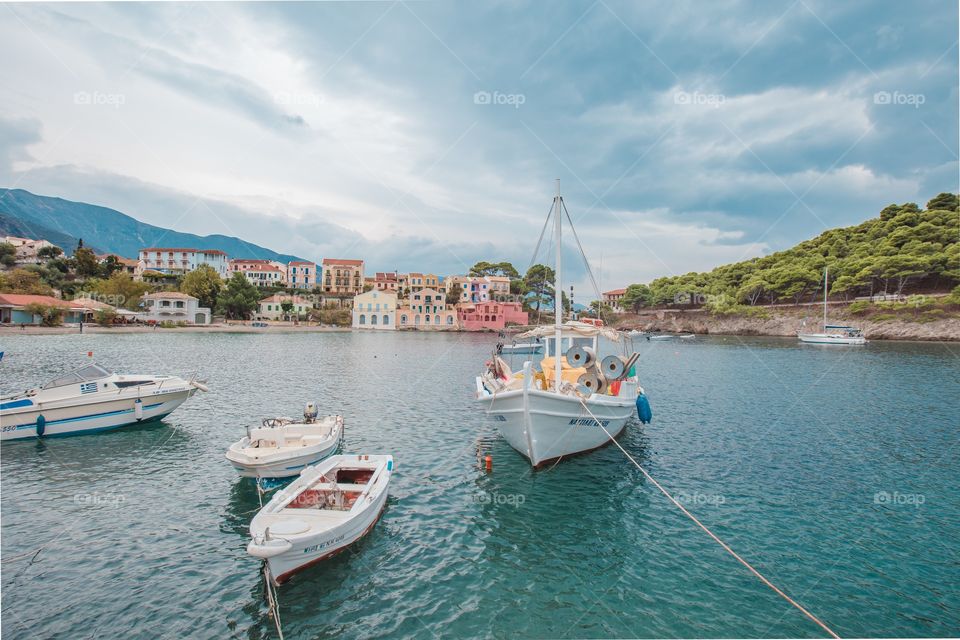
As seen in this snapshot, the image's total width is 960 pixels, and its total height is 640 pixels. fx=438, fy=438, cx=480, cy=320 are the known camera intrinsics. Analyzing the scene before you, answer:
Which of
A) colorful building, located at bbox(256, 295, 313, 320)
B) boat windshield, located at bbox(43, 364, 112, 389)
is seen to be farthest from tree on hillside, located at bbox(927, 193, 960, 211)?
colorful building, located at bbox(256, 295, 313, 320)

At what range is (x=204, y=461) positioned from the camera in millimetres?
16734

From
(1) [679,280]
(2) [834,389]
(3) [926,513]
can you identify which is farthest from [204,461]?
(1) [679,280]

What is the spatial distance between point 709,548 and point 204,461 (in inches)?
681

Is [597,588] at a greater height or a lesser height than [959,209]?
lesser

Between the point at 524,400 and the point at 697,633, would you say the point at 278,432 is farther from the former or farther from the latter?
the point at 697,633

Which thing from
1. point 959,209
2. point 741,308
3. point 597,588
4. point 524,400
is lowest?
point 597,588

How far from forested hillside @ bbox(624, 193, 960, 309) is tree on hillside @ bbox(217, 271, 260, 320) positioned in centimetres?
12398

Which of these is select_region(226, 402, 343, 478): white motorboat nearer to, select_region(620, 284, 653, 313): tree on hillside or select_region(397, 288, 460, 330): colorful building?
select_region(397, 288, 460, 330): colorful building

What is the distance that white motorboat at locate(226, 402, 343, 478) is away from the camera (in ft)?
44.5

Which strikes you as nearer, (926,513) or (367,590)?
(367,590)

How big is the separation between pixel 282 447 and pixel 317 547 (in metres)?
6.50

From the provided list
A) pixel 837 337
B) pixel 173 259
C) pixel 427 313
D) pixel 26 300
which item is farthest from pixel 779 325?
pixel 173 259

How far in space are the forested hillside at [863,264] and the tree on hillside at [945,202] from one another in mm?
157

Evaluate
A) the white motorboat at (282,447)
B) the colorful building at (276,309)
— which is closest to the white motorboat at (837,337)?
the white motorboat at (282,447)
